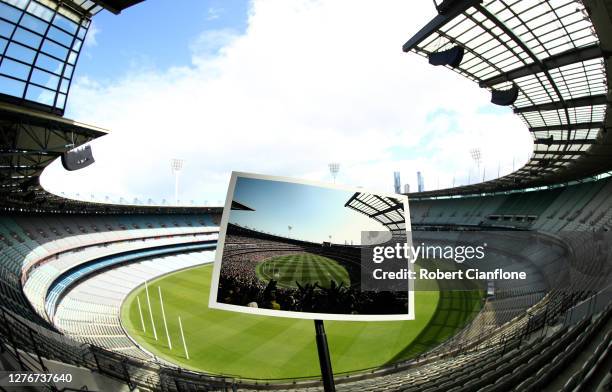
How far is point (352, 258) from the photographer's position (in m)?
5.62

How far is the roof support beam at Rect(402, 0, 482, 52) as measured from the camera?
10.6 meters

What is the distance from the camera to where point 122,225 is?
54.1 meters

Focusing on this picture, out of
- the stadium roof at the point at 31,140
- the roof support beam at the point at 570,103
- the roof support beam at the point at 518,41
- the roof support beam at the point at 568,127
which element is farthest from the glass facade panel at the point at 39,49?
the roof support beam at the point at 568,127

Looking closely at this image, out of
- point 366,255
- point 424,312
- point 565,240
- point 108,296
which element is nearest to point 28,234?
point 108,296

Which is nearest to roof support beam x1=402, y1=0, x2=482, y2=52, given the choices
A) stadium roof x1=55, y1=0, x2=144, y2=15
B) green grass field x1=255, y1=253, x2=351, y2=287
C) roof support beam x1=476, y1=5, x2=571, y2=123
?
roof support beam x1=476, y1=5, x2=571, y2=123

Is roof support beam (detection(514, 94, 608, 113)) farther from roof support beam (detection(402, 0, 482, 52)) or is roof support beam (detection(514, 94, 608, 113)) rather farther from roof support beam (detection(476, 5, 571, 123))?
roof support beam (detection(402, 0, 482, 52))

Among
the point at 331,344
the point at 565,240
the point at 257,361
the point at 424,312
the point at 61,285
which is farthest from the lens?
the point at 61,285

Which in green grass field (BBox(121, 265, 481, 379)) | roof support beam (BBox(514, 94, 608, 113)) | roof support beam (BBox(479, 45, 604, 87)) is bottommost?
green grass field (BBox(121, 265, 481, 379))

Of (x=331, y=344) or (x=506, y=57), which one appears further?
(x=331, y=344)

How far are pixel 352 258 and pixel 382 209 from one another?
97 centimetres

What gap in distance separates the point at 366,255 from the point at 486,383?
236 inches

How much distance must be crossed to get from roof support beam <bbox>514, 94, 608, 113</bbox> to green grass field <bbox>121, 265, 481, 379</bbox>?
16080 mm

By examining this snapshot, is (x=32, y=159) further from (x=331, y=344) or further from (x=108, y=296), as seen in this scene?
(x=108, y=296)

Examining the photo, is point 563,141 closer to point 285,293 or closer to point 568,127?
point 568,127
